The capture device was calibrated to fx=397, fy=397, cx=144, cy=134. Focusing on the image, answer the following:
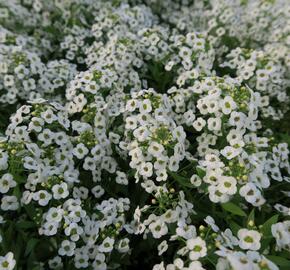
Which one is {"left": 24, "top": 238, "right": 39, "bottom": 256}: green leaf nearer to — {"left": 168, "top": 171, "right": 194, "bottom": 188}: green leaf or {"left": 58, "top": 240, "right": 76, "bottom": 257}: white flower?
{"left": 58, "top": 240, "right": 76, "bottom": 257}: white flower

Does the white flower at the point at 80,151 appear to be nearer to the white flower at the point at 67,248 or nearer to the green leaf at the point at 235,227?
the white flower at the point at 67,248

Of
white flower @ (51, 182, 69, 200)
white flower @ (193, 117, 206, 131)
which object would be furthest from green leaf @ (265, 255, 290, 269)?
white flower @ (51, 182, 69, 200)

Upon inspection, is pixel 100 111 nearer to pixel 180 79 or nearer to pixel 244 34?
pixel 180 79

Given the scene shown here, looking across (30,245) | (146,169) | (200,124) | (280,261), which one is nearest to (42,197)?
(30,245)

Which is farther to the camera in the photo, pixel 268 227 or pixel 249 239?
pixel 268 227

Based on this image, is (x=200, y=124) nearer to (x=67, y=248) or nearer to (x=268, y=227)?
(x=268, y=227)

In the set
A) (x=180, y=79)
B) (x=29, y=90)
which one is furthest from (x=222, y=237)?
(x=29, y=90)

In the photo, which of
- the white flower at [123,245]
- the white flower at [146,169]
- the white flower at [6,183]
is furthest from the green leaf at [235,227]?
the white flower at [6,183]
